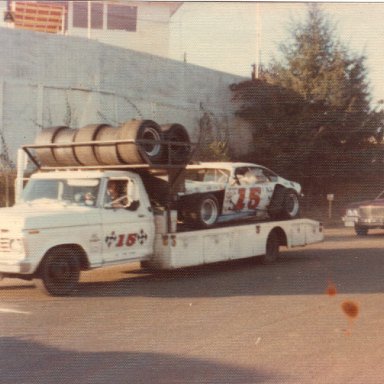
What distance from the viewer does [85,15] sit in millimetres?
28719

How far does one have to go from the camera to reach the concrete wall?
1911 cm

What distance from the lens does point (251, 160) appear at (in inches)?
928

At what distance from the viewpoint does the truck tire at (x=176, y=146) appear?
10680mm

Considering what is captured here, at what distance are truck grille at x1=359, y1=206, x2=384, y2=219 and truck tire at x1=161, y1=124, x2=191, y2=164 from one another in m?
9.37

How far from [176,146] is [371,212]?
9573 mm

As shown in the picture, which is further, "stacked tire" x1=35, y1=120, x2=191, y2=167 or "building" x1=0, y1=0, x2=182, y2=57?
"building" x1=0, y1=0, x2=182, y2=57

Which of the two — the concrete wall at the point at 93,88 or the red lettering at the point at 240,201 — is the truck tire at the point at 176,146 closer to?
the red lettering at the point at 240,201

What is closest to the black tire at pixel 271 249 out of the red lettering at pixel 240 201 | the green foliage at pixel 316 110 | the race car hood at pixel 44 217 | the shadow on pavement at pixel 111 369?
the red lettering at pixel 240 201

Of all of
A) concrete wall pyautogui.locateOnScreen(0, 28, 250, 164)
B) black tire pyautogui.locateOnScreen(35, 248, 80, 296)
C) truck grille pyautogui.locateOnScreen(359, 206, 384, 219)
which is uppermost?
concrete wall pyautogui.locateOnScreen(0, 28, 250, 164)

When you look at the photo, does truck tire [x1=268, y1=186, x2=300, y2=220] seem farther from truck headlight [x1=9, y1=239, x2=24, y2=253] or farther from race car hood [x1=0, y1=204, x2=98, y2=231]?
truck headlight [x1=9, y1=239, x2=24, y2=253]

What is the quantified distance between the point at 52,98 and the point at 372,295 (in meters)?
13.5

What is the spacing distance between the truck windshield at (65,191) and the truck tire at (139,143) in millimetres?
620

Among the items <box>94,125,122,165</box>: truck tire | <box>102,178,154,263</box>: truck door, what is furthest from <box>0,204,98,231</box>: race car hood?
<box>94,125,122,165</box>: truck tire

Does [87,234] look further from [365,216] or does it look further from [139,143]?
[365,216]
